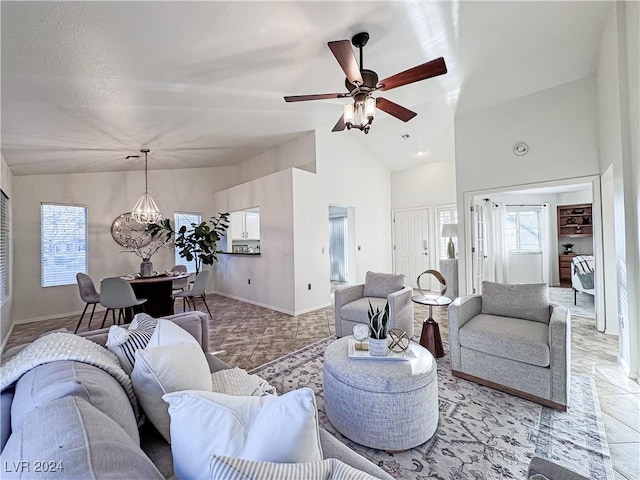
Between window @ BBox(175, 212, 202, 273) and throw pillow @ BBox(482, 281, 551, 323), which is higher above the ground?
window @ BBox(175, 212, 202, 273)

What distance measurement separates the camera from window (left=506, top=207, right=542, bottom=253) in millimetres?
6516

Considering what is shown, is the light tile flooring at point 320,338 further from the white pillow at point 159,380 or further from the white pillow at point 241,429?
the white pillow at point 241,429

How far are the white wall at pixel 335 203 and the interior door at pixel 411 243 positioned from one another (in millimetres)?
224

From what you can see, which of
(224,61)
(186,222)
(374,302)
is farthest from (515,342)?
(186,222)

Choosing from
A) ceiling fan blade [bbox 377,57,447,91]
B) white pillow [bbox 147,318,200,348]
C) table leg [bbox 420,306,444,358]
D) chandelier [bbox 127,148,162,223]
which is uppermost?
ceiling fan blade [bbox 377,57,447,91]

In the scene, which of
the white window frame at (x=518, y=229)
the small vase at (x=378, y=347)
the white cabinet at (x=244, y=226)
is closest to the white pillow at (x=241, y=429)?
the small vase at (x=378, y=347)

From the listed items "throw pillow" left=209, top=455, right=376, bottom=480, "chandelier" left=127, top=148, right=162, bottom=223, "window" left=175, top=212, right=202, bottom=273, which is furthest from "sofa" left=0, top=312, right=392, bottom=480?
"window" left=175, top=212, right=202, bottom=273

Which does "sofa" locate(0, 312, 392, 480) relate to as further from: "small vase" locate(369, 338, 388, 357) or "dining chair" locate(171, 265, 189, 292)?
"dining chair" locate(171, 265, 189, 292)

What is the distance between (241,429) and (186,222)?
20.8ft

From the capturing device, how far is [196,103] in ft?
10.4

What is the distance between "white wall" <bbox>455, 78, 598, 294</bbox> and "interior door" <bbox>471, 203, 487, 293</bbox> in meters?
0.12

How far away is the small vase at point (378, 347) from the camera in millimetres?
1865

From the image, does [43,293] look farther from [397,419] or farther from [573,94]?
[573,94]

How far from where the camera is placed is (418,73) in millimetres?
2229
